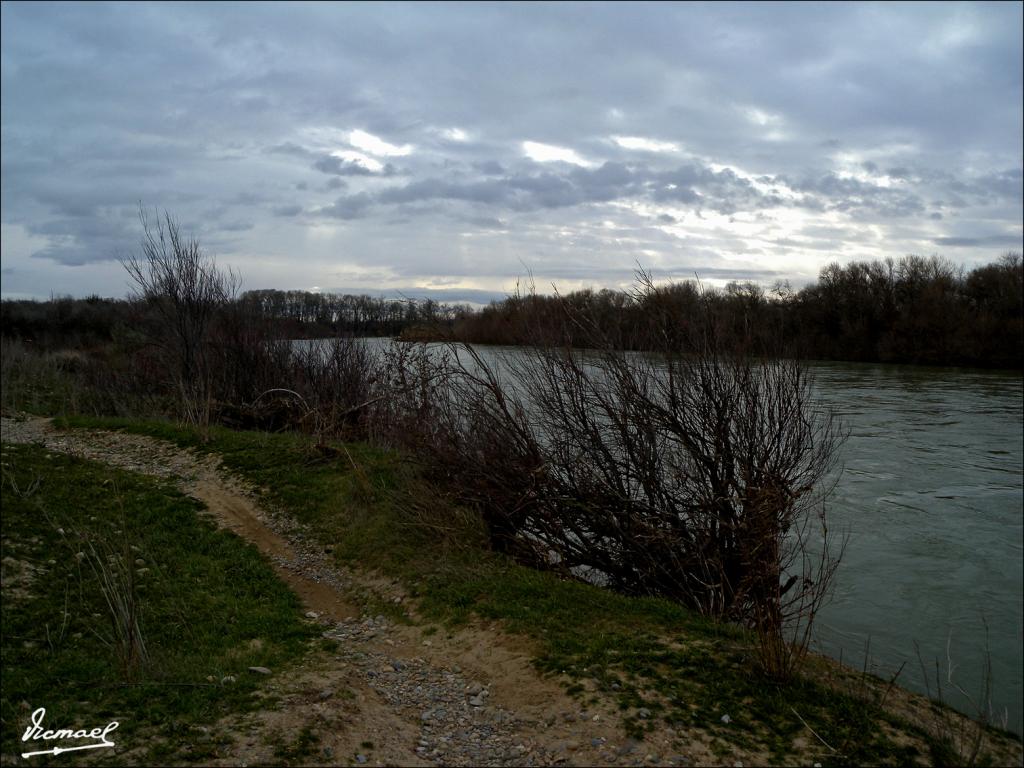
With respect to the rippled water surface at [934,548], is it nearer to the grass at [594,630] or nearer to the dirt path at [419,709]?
the grass at [594,630]

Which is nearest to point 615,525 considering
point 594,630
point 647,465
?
point 647,465

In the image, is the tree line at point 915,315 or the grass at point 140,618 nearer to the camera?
the grass at point 140,618

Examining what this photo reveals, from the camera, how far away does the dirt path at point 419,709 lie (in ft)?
15.5

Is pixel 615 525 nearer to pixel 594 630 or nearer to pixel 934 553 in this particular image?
pixel 594 630

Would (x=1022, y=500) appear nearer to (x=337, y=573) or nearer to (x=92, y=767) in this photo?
(x=337, y=573)

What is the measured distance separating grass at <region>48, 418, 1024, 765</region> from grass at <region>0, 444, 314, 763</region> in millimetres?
1346

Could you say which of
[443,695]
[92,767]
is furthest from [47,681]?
[443,695]

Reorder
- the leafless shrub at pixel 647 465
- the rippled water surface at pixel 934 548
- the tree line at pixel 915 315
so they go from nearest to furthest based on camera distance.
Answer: the leafless shrub at pixel 647 465, the rippled water surface at pixel 934 548, the tree line at pixel 915 315

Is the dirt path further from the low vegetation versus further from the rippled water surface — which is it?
the rippled water surface

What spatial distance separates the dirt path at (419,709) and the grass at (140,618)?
0.93 ft

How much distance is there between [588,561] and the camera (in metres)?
8.91

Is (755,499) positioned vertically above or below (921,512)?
above

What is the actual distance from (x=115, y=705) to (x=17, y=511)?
6126mm

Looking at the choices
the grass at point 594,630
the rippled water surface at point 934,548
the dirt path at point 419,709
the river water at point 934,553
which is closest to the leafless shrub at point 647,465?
Answer: the grass at point 594,630
